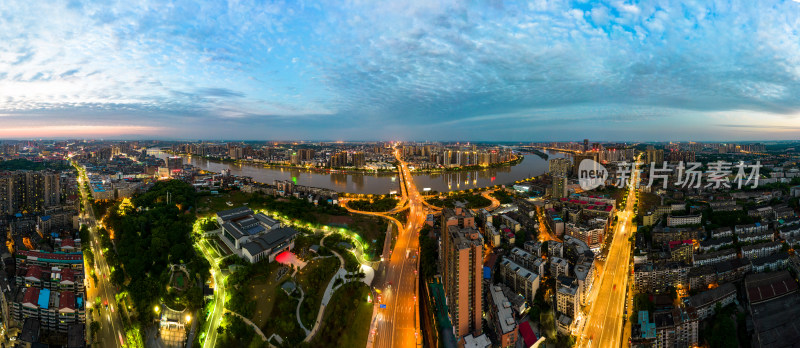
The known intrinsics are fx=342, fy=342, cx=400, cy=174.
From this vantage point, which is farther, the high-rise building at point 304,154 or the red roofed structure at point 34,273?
the high-rise building at point 304,154

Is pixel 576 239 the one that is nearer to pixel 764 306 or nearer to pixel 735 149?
pixel 764 306

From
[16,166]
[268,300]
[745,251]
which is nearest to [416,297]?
[268,300]

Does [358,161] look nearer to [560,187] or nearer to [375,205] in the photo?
[375,205]

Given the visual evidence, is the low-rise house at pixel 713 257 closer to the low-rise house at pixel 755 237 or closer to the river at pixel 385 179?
the low-rise house at pixel 755 237

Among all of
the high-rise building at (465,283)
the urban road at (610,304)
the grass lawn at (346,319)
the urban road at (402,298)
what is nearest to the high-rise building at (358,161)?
the urban road at (402,298)

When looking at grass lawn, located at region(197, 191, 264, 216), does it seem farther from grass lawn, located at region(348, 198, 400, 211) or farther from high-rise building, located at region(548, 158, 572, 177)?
high-rise building, located at region(548, 158, 572, 177)
